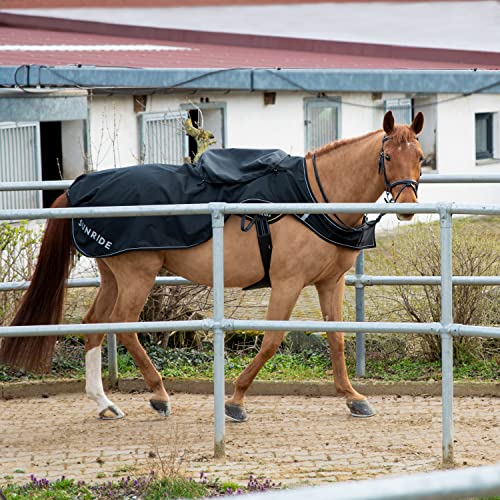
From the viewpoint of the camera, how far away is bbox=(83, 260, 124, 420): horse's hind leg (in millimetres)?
6379

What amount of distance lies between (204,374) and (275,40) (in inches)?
394

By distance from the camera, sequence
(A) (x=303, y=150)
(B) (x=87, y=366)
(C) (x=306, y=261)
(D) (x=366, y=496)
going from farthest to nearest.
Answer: (A) (x=303, y=150) → (B) (x=87, y=366) → (C) (x=306, y=261) → (D) (x=366, y=496)

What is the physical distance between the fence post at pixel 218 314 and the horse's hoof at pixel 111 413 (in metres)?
1.11

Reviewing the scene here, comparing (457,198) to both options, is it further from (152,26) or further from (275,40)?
(152,26)

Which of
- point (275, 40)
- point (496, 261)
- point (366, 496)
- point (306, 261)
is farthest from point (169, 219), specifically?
point (275, 40)

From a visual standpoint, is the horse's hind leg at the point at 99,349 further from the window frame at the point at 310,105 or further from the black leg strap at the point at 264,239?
the window frame at the point at 310,105

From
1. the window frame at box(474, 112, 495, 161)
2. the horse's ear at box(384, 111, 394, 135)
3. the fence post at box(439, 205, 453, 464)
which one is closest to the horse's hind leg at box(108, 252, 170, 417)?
the horse's ear at box(384, 111, 394, 135)

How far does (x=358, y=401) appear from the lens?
6.34 metres

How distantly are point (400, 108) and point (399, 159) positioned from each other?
10802 millimetres

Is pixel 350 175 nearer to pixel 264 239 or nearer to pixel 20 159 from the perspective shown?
pixel 264 239

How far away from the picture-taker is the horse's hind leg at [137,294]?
6199 millimetres

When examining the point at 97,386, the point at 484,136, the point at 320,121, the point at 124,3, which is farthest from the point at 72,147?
the point at 484,136

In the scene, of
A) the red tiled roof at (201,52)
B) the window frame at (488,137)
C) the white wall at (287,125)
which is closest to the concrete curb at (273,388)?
the white wall at (287,125)

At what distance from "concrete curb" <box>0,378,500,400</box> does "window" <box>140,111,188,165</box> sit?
240 inches
